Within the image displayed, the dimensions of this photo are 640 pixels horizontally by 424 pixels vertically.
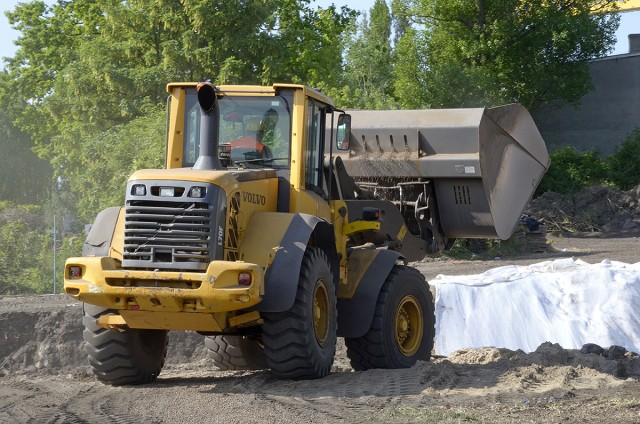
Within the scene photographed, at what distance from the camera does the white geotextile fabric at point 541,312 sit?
13398 millimetres

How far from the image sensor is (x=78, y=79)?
30.1 m

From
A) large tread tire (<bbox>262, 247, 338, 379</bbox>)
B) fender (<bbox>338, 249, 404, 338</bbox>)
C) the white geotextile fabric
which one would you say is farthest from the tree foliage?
large tread tire (<bbox>262, 247, 338, 379</bbox>)

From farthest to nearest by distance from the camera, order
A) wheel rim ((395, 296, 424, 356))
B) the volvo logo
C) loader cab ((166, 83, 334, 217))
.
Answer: wheel rim ((395, 296, 424, 356)) < loader cab ((166, 83, 334, 217)) < the volvo logo

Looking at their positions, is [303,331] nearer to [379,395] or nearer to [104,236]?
[379,395]

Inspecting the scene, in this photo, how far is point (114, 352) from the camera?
933 centimetres

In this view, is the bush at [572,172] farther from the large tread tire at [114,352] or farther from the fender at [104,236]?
the fender at [104,236]

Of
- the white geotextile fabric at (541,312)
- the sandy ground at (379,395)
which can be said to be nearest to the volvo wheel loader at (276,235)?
the sandy ground at (379,395)

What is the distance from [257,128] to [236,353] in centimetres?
282

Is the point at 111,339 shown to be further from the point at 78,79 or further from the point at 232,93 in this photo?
the point at 78,79

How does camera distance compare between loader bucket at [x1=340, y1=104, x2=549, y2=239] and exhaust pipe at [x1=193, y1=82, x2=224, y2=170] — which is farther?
loader bucket at [x1=340, y1=104, x2=549, y2=239]

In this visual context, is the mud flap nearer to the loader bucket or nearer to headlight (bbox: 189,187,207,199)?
headlight (bbox: 189,187,207,199)

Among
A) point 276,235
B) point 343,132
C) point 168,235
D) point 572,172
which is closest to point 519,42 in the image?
point 572,172

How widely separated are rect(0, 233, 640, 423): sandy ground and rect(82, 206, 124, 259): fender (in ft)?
3.91

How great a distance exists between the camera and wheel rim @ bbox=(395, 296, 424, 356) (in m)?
10.9
